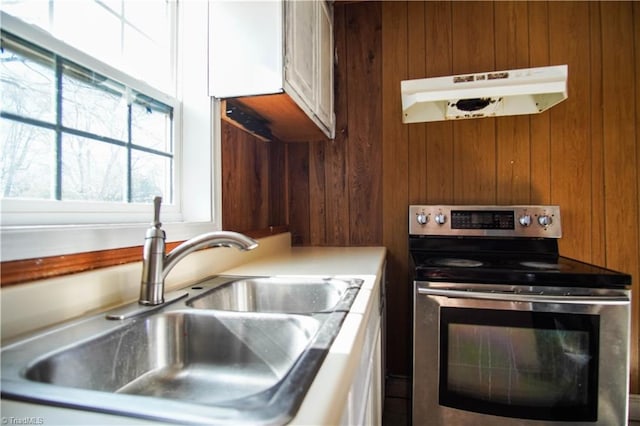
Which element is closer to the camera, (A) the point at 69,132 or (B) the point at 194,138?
(A) the point at 69,132

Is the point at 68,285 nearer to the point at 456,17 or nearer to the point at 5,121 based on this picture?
the point at 5,121

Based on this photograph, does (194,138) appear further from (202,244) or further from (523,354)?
(523,354)

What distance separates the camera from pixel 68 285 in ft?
2.15

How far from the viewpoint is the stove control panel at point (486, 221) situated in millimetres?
1792

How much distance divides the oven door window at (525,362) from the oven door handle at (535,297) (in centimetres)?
5

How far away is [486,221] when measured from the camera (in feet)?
6.08

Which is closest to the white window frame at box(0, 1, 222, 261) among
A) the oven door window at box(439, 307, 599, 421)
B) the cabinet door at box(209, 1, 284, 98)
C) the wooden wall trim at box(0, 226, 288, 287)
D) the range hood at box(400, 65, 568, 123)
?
the cabinet door at box(209, 1, 284, 98)

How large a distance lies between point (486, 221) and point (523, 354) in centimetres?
81

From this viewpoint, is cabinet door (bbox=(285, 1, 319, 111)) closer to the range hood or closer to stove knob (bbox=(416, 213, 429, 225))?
the range hood

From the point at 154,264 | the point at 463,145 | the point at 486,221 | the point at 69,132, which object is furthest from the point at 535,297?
the point at 69,132

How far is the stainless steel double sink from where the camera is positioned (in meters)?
0.41

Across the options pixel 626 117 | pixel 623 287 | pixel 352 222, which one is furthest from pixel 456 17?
pixel 623 287

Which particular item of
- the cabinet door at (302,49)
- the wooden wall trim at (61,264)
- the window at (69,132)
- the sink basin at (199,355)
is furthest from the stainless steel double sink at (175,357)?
the cabinet door at (302,49)

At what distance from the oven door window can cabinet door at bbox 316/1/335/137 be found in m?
1.19
